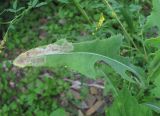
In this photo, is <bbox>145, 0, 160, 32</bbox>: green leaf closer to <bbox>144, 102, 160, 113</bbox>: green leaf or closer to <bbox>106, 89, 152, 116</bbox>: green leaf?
<bbox>144, 102, 160, 113</bbox>: green leaf

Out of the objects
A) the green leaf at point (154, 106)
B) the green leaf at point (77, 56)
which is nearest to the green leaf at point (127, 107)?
the green leaf at point (77, 56)

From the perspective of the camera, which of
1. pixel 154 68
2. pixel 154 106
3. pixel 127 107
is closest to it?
pixel 127 107

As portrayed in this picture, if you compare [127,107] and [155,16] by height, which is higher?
[155,16]

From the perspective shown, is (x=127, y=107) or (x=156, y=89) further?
(x=156, y=89)

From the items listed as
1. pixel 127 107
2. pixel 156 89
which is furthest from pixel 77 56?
pixel 156 89

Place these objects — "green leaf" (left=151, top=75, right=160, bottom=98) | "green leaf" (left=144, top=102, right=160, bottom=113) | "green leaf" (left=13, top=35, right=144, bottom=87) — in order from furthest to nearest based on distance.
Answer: "green leaf" (left=144, top=102, right=160, bottom=113) → "green leaf" (left=151, top=75, right=160, bottom=98) → "green leaf" (left=13, top=35, right=144, bottom=87)

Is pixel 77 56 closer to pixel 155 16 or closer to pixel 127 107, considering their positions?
pixel 127 107

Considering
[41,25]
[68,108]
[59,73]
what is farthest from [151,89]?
[41,25]

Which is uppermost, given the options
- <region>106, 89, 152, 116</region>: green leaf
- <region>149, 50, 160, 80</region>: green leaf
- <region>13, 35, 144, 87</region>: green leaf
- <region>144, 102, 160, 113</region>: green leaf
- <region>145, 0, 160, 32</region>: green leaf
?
<region>145, 0, 160, 32</region>: green leaf

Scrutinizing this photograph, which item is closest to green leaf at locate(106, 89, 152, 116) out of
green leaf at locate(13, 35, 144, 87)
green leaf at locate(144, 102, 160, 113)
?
green leaf at locate(13, 35, 144, 87)

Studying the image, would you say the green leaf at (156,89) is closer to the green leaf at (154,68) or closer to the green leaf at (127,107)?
the green leaf at (154,68)
